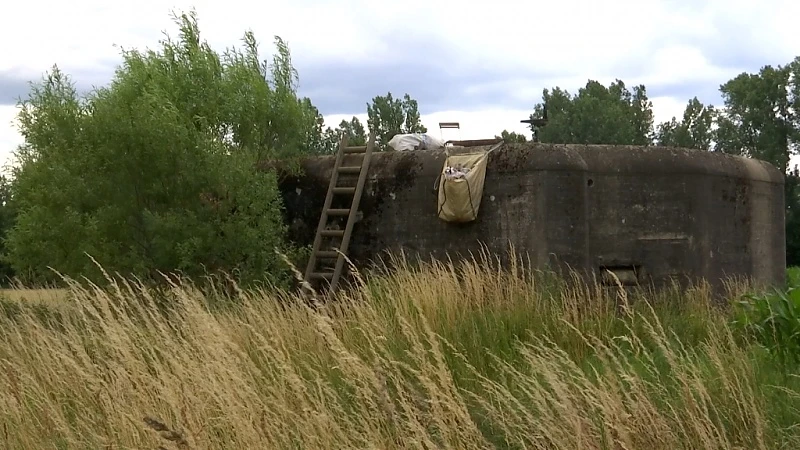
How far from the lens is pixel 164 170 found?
8.34 m

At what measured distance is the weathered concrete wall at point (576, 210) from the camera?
29.9 feet

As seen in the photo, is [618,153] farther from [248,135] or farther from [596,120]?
[596,120]

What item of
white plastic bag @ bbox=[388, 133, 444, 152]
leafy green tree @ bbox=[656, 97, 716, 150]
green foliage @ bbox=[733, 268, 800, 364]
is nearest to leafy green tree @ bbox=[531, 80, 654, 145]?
leafy green tree @ bbox=[656, 97, 716, 150]

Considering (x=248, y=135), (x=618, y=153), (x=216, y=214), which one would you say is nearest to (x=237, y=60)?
(x=248, y=135)

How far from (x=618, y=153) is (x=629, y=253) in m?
1.07

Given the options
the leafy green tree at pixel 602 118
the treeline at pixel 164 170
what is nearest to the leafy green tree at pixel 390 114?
the leafy green tree at pixel 602 118

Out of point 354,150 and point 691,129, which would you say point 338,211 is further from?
point 691,129

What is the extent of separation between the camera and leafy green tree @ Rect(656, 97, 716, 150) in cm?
4956

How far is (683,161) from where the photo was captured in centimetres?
953

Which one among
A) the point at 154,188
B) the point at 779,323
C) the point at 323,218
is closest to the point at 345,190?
the point at 323,218

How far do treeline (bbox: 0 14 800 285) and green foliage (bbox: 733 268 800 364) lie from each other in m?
4.49

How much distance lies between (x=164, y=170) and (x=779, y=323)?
18.4ft

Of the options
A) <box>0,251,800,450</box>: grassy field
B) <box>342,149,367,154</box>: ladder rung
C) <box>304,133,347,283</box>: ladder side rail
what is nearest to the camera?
<box>0,251,800,450</box>: grassy field

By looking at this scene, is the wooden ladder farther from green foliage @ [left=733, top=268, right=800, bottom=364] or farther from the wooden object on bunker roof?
green foliage @ [left=733, top=268, right=800, bottom=364]
